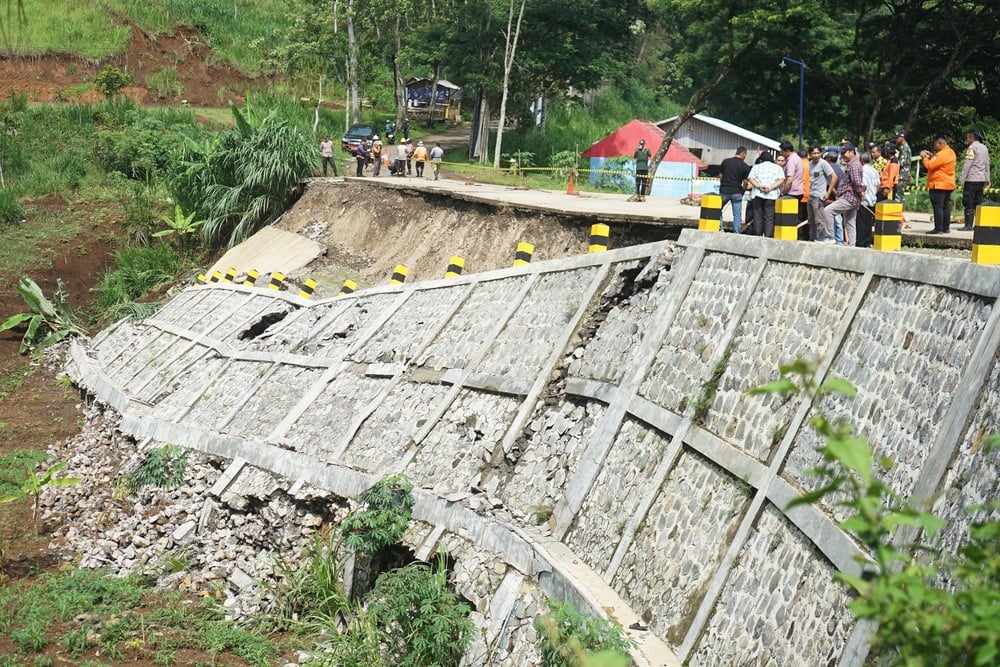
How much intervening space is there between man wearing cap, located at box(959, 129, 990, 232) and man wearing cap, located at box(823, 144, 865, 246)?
2.08 meters

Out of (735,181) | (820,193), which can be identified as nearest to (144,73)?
(735,181)

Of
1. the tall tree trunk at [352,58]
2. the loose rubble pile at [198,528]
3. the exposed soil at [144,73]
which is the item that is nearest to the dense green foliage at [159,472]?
the loose rubble pile at [198,528]

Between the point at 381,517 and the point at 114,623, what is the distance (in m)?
2.99

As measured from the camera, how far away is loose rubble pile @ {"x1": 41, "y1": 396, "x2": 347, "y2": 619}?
12.1m

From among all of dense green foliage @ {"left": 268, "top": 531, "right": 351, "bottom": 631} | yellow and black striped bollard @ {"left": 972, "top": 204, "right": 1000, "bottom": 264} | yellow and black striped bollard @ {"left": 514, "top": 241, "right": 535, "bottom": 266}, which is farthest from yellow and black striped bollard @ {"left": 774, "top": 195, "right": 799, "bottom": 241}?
dense green foliage @ {"left": 268, "top": 531, "right": 351, "bottom": 631}

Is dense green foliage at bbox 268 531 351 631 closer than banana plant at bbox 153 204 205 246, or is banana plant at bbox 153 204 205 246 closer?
dense green foliage at bbox 268 531 351 631

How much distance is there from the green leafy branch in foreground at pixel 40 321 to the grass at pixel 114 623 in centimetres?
1361

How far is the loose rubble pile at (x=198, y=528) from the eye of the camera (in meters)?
12.1

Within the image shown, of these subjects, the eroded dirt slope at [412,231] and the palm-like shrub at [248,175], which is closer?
the eroded dirt slope at [412,231]

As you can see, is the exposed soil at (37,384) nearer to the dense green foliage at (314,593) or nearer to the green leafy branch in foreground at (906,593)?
the dense green foliage at (314,593)

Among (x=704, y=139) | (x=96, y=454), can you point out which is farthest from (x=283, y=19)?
(x=96, y=454)

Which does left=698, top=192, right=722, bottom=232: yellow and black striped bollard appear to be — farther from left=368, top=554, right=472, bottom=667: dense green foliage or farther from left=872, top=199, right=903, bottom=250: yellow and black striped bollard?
left=368, top=554, right=472, bottom=667: dense green foliage

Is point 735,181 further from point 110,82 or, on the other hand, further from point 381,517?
point 110,82

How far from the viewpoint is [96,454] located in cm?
1702
